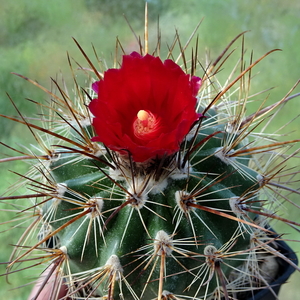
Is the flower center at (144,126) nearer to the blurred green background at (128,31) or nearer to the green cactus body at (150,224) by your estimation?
the green cactus body at (150,224)

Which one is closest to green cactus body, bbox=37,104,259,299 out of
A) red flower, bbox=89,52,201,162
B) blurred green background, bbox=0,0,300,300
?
red flower, bbox=89,52,201,162

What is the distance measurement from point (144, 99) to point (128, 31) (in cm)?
105

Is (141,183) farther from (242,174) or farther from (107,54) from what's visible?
(107,54)

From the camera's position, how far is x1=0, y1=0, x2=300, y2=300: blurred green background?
144 centimetres

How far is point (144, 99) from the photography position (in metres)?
0.54

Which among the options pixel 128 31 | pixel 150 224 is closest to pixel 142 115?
pixel 150 224

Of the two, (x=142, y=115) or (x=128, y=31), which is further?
(x=128, y=31)

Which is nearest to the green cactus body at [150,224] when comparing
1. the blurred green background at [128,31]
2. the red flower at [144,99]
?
the red flower at [144,99]

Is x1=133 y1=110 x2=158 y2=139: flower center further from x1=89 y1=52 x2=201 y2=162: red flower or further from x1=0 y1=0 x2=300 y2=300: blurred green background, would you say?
x1=0 y1=0 x2=300 y2=300: blurred green background

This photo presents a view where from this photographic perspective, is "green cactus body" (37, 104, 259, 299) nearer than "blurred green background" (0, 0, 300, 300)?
Yes

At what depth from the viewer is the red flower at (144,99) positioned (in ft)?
1.65

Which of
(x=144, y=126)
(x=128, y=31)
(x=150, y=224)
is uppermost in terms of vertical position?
(x=128, y=31)

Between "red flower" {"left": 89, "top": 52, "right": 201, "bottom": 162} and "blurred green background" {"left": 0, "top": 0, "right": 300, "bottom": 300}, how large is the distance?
910 millimetres

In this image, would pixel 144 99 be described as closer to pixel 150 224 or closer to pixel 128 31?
pixel 150 224
